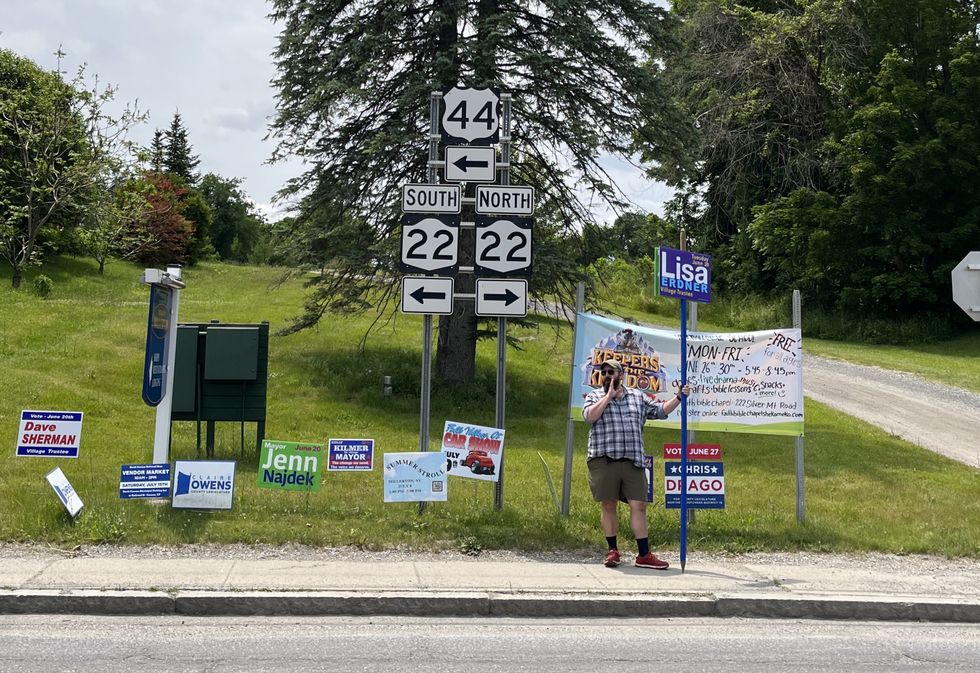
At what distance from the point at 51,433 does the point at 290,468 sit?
2.28 m

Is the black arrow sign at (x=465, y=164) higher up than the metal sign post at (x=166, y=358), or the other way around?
the black arrow sign at (x=465, y=164)

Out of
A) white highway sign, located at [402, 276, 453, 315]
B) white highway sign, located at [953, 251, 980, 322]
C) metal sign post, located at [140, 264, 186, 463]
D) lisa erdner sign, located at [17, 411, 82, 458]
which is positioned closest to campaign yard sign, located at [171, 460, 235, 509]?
Answer: metal sign post, located at [140, 264, 186, 463]

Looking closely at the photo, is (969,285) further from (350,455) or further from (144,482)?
(144,482)

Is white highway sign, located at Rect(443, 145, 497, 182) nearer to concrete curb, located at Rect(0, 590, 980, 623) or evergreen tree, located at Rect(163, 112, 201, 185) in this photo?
concrete curb, located at Rect(0, 590, 980, 623)

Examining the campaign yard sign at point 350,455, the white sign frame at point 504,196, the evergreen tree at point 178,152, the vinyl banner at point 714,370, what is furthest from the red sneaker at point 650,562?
the evergreen tree at point 178,152

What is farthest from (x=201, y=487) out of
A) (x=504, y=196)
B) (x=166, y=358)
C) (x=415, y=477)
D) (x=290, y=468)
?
(x=504, y=196)

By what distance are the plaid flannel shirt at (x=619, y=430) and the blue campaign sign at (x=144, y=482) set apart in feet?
13.3

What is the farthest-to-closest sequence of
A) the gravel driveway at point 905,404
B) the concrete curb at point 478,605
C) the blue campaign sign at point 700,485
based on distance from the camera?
1. the gravel driveway at point 905,404
2. the blue campaign sign at point 700,485
3. the concrete curb at point 478,605

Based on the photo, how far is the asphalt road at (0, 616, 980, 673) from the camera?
5.56 meters

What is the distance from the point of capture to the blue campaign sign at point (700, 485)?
9.04m

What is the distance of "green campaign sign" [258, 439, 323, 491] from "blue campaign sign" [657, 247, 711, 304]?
3759mm

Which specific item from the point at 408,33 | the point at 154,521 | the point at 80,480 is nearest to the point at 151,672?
the point at 154,521

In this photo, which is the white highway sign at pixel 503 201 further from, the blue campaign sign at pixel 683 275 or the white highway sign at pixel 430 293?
the blue campaign sign at pixel 683 275

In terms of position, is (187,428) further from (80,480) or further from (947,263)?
(947,263)
